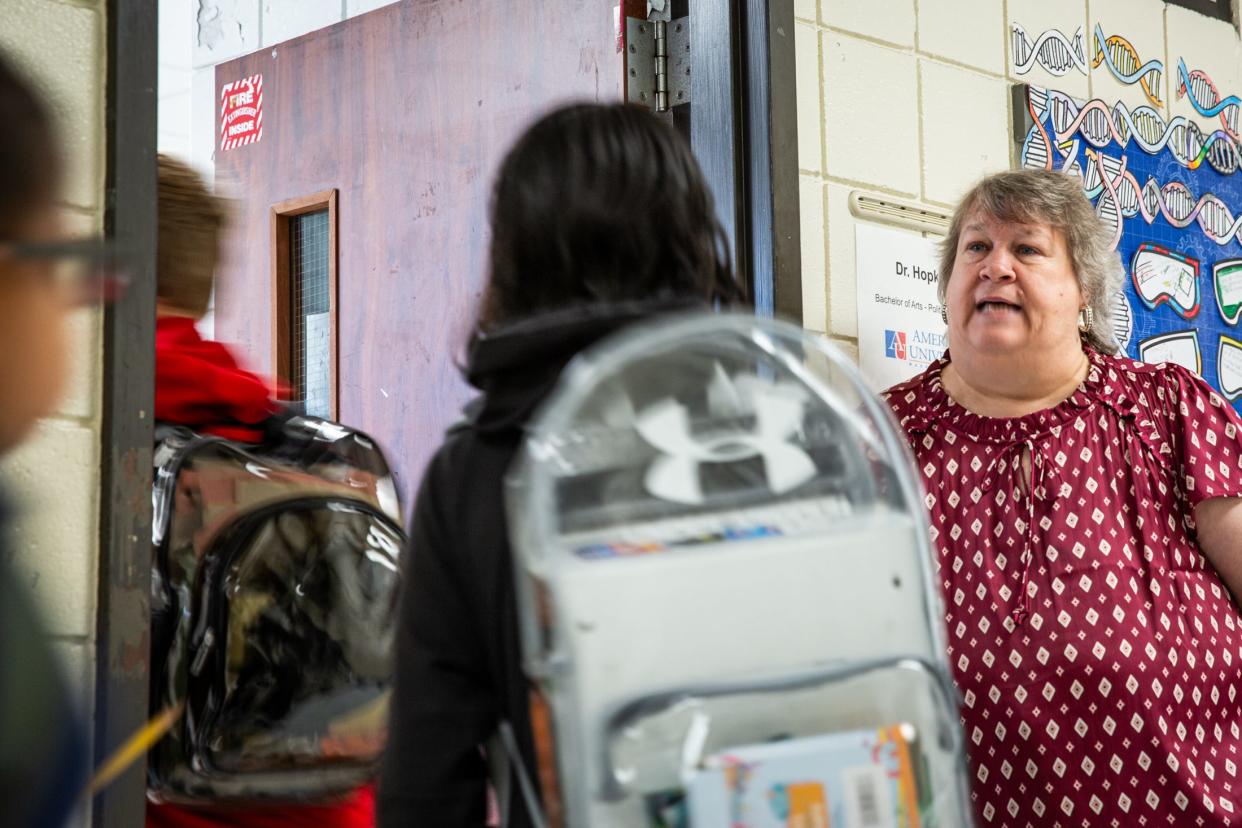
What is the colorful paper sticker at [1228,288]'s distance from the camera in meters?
3.03

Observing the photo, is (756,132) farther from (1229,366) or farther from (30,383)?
(30,383)

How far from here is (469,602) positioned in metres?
1.08

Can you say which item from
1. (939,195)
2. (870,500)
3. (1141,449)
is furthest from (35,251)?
(939,195)

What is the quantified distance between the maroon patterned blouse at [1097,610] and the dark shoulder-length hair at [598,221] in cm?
102

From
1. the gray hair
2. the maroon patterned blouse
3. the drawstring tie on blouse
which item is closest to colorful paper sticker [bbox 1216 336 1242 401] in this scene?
the gray hair

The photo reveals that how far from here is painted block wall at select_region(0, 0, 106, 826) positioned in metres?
1.51

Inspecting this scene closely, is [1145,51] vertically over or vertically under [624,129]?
over

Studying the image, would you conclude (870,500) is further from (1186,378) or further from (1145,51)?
(1145,51)

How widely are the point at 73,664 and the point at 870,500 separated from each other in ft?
2.97

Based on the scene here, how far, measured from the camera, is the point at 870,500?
1.06 meters

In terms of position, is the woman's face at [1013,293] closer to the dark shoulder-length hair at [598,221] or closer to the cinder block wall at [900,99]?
the cinder block wall at [900,99]

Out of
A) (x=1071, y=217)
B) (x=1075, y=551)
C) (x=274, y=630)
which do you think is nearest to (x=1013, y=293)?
(x=1071, y=217)

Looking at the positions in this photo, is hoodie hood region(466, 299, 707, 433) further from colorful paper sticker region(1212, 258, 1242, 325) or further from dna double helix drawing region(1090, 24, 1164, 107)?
colorful paper sticker region(1212, 258, 1242, 325)

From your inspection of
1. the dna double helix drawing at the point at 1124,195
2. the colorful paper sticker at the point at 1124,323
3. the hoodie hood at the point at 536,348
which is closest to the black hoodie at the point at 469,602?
the hoodie hood at the point at 536,348
